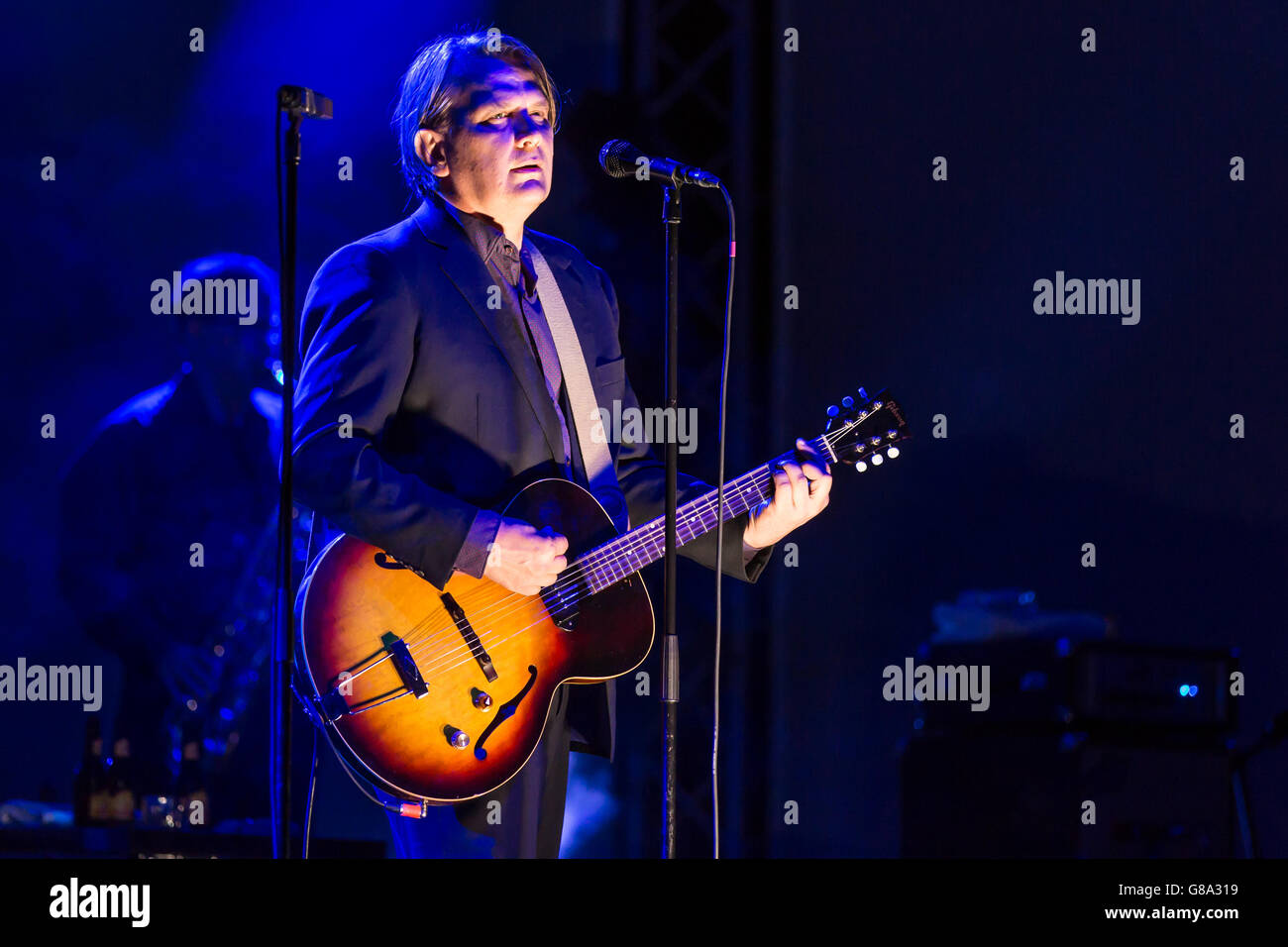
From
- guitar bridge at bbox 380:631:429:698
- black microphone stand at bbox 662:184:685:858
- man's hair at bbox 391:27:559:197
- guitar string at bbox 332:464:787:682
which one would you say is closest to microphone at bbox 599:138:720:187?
black microphone stand at bbox 662:184:685:858

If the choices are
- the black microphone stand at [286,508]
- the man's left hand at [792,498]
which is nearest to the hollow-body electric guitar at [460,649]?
the black microphone stand at [286,508]

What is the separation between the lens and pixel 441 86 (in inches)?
133

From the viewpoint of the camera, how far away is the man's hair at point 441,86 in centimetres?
337

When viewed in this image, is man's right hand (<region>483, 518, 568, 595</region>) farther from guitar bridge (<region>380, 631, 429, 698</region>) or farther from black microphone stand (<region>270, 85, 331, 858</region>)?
black microphone stand (<region>270, 85, 331, 858</region>)

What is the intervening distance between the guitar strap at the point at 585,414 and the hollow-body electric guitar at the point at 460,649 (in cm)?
15

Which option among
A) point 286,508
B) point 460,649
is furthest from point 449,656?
point 286,508

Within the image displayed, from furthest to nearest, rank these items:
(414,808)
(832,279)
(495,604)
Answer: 1. (832,279)
2. (495,604)
3. (414,808)

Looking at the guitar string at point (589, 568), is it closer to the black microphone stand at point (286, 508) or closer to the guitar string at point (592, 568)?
the guitar string at point (592, 568)

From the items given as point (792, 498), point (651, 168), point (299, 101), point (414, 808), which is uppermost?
point (299, 101)

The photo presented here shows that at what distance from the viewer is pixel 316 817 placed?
436 centimetres

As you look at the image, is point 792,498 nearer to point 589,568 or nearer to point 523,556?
point 589,568

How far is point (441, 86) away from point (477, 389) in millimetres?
857

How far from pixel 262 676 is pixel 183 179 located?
1.68m
